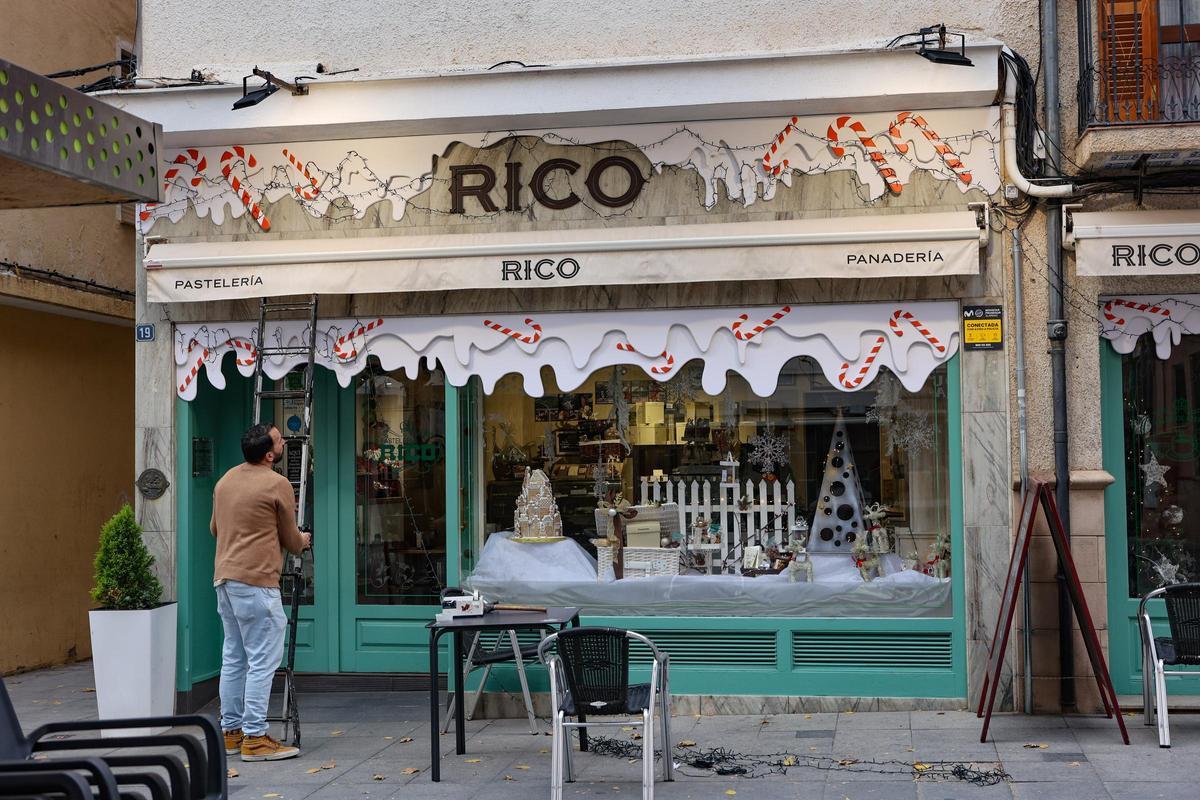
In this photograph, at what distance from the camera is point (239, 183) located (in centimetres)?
902

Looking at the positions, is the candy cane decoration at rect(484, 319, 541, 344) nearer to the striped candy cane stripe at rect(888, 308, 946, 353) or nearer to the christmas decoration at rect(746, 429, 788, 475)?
the christmas decoration at rect(746, 429, 788, 475)

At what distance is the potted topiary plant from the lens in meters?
8.14

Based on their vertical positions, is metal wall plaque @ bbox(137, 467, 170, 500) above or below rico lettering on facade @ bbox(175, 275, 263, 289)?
below

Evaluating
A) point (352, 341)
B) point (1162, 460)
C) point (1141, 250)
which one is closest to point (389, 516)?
point (352, 341)

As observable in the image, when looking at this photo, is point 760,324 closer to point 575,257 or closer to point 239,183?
point 575,257

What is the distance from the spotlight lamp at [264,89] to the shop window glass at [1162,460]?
5815 millimetres

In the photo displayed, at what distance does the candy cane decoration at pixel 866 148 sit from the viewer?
827cm

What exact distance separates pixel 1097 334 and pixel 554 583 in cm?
395

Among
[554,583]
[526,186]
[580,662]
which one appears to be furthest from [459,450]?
[580,662]

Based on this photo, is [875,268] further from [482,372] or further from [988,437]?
[482,372]

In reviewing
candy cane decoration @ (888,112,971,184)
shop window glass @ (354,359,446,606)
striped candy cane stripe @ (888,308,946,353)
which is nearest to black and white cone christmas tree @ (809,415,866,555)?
striped candy cane stripe @ (888,308,946,353)

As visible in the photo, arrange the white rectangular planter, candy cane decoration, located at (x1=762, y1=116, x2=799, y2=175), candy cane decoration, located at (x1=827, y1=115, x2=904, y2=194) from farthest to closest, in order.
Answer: candy cane decoration, located at (x1=762, y1=116, x2=799, y2=175)
candy cane decoration, located at (x1=827, y1=115, x2=904, y2=194)
the white rectangular planter

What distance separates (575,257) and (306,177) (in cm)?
211

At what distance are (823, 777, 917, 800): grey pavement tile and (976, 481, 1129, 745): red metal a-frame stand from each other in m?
1.01
